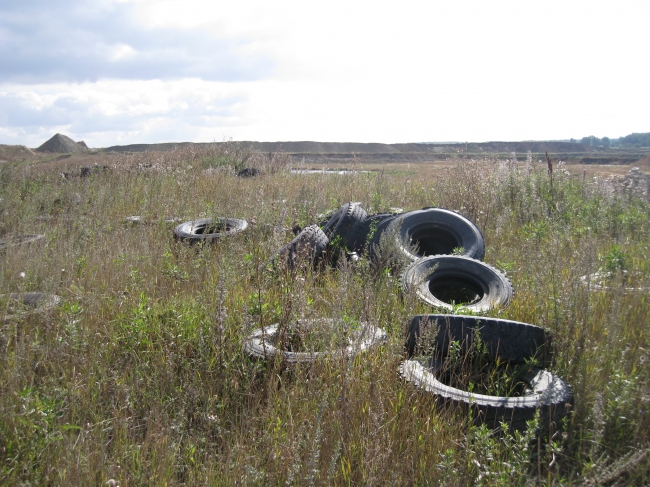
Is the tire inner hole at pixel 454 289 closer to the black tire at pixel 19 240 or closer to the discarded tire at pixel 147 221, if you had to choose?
the discarded tire at pixel 147 221

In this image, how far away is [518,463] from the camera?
2.20 metres

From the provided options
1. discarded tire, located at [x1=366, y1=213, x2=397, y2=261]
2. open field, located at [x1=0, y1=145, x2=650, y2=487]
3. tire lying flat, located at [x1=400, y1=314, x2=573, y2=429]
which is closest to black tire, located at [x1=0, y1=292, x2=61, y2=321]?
open field, located at [x1=0, y1=145, x2=650, y2=487]

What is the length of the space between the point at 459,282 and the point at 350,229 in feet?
5.22

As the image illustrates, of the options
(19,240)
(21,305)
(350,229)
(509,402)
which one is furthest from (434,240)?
(19,240)

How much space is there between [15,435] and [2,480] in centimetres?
25

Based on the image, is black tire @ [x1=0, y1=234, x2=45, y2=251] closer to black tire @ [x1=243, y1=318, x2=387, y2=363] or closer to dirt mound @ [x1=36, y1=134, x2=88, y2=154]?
black tire @ [x1=243, y1=318, x2=387, y2=363]

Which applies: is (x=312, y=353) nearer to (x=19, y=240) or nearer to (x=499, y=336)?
(x=499, y=336)

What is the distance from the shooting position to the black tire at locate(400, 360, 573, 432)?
2838 mm

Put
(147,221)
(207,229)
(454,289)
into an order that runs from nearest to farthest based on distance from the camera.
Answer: (454,289)
(207,229)
(147,221)

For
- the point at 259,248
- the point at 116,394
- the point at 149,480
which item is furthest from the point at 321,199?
the point at 149,480

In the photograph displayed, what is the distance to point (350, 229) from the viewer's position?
6227mm

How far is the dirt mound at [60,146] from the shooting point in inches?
1986

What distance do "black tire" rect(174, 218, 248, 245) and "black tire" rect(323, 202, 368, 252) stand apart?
4.38 ft

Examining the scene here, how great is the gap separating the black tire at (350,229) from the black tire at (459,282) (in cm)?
119
